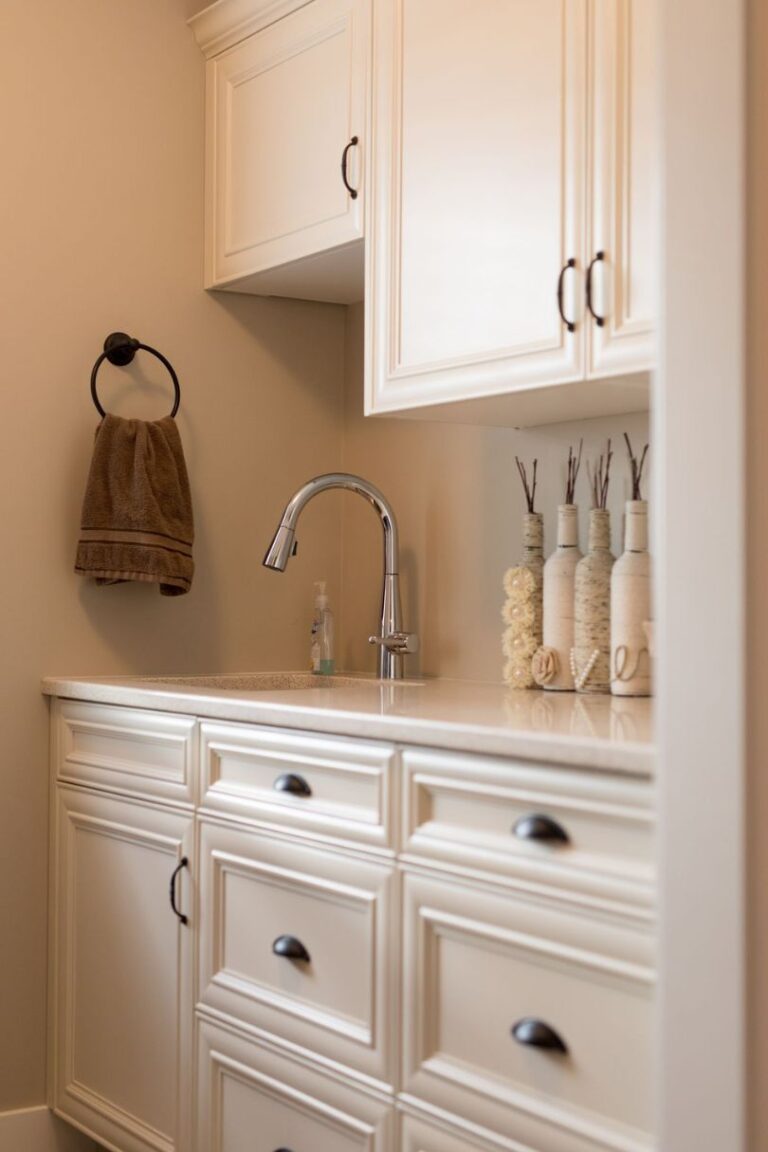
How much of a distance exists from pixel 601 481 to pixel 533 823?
920 mm

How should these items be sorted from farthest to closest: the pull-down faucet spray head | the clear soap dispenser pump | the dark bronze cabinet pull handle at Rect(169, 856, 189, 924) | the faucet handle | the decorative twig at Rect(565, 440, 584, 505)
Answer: the clear soap dispenser pump, the faucet handle, the pull-down faucet spray head, the decorative twig at Rect(565, 440, 584, 505), the dark bronze cabinet pull handle at Rect(169, 856, 189, 924)

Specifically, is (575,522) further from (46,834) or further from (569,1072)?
(46,834)

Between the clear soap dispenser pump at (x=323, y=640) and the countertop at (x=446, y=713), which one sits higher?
the clear soap dispenser pump at (x=323, y=640)

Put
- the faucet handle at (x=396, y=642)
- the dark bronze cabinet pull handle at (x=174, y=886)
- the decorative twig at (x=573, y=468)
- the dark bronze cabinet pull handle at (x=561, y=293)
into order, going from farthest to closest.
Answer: the faucet handle at (x=396, y=642), the decorative twig at (x=573, y=468), the dark bronze cabinet pull handle at (x=174, y=886), the dark bronze cabinet pull handle at (x=561, y=293)

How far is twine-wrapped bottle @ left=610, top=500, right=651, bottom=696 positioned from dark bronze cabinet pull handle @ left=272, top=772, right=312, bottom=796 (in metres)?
0.52

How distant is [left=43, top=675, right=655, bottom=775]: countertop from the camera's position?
1519 millimetres

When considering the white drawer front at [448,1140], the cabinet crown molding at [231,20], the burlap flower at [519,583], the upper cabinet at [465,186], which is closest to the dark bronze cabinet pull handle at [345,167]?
the upper cabinet at [465,186]

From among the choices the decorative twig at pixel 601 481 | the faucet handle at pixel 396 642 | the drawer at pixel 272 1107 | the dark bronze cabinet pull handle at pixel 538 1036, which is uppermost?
the decorative twig at pixel 601 481

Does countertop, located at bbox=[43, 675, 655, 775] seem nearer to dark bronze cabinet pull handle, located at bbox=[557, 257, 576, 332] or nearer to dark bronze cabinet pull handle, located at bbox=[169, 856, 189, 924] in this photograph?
dark bronze cabinet pull handle, located at bbox=[169, 856, 189, 924]

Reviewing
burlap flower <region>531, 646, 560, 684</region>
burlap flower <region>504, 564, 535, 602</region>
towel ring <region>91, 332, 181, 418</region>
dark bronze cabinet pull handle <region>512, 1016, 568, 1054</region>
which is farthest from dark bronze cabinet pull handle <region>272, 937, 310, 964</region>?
towel ring <region>91, 332, 181, 418</region>

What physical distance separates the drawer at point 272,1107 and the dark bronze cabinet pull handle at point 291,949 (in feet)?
0.50

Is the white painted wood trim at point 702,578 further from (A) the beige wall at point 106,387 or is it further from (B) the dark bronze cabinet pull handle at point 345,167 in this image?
(A) the beige wall at point 106,387

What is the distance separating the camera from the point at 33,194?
2.69 metres

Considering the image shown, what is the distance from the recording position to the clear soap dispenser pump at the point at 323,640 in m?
2.88
